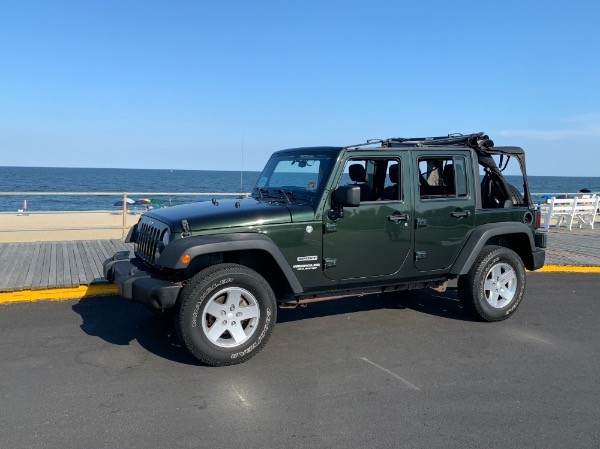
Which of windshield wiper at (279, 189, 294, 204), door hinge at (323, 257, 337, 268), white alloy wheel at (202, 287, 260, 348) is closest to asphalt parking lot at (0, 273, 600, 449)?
white alloy wheel at (202, 287, 260, 348)

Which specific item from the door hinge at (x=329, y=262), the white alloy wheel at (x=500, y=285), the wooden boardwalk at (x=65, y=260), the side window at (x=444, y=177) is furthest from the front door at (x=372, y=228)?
the wooden boardwalk at (x=65, y=260)

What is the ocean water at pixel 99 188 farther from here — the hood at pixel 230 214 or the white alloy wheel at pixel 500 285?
the white alloy wheel at pixel 500 285

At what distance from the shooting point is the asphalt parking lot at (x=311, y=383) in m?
3.50

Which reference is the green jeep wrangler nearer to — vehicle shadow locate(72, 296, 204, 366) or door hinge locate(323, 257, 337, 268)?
door hinge locate(323, 257, 337, 268)

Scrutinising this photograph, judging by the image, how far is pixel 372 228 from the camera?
5336mm

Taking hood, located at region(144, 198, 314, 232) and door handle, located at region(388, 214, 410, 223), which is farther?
door handle, located at region(388, 214, 410, 223)

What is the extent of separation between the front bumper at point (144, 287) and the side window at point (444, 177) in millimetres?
2899

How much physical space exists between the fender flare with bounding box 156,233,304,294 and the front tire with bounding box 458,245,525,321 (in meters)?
2.25

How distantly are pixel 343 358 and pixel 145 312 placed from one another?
2557mm

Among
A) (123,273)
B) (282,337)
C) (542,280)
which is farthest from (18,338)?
(542,280)

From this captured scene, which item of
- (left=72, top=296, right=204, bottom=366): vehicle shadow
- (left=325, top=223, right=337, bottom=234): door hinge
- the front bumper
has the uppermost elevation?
(left=325, top=223, right=337, bottom=234): door hinge

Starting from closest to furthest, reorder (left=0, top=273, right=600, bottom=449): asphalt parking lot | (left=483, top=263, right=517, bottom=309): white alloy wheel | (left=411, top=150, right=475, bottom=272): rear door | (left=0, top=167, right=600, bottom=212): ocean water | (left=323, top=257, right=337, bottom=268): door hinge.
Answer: (left=0, top=273, right=600, bottom=449): asphalt parking lot → (left=323, top=257, right=337, bottom=268): door hinge → (left=411, top=150, right=475, bottom=272): rear door → (left=483, top=263, right=517, bottom=309): white alloy wheel → (left=0, top=167, right=600, bottom=212): ocean water

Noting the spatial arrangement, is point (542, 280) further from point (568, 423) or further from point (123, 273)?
point (123, 273)

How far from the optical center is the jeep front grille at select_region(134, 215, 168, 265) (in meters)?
4.95
